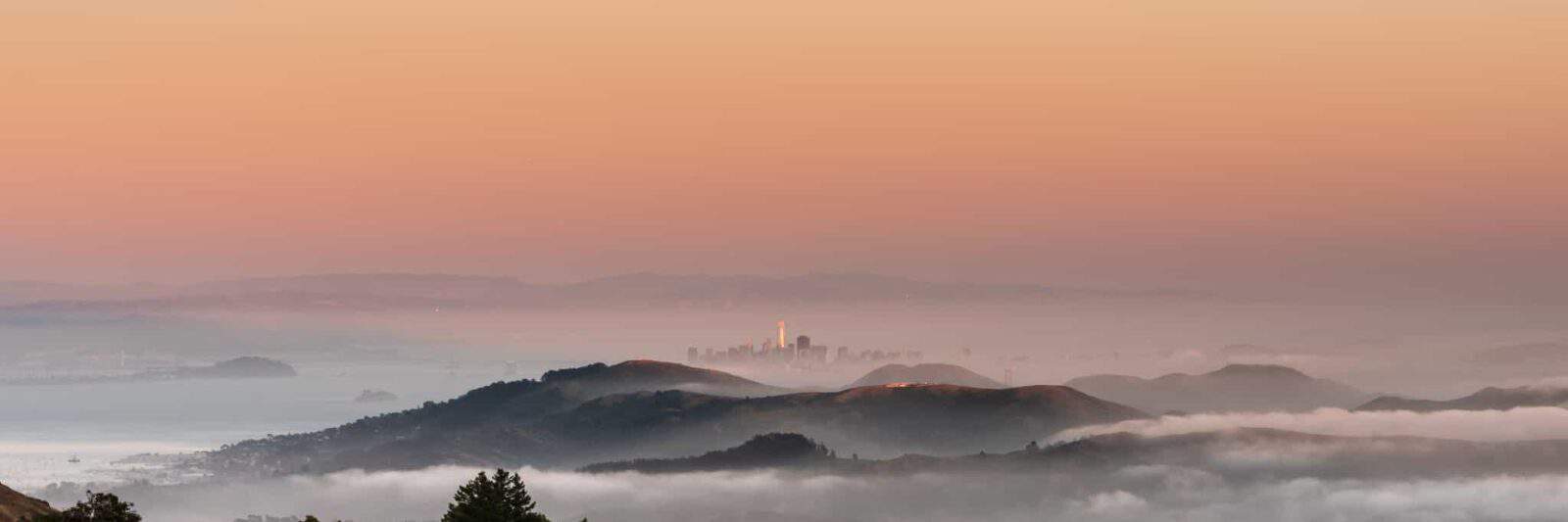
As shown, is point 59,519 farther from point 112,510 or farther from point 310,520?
point 310,520

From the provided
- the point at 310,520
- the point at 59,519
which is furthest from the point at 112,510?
the point at 310,520

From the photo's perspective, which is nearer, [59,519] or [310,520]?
[59,519]

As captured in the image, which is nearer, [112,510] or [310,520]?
[112,510]
